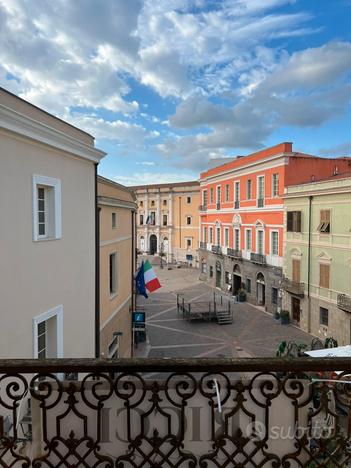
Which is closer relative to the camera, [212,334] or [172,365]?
[172,365]

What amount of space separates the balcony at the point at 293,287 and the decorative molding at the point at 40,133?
1730 centimetres

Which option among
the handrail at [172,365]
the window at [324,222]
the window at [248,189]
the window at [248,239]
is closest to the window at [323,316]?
the window at [324,222]

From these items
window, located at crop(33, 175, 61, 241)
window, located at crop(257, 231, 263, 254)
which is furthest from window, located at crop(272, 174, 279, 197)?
window, located at crop(33, 175, 61, 241)

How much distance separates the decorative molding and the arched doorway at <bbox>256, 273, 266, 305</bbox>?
21128 millimetres

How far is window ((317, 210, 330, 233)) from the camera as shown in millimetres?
19109

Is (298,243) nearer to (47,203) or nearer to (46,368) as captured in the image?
(47,203)

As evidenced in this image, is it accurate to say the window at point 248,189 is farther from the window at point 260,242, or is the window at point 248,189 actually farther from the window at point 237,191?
the window at point 260,242

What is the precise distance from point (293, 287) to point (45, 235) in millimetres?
18686

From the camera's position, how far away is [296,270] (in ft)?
72.3

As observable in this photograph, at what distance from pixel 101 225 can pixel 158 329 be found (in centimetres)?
1283

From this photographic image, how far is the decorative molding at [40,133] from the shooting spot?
17.4ft

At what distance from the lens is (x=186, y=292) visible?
3319 centimetres

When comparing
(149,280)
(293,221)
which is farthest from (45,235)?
(293,221)

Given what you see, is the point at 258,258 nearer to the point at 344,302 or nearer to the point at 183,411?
the point at 344,302
